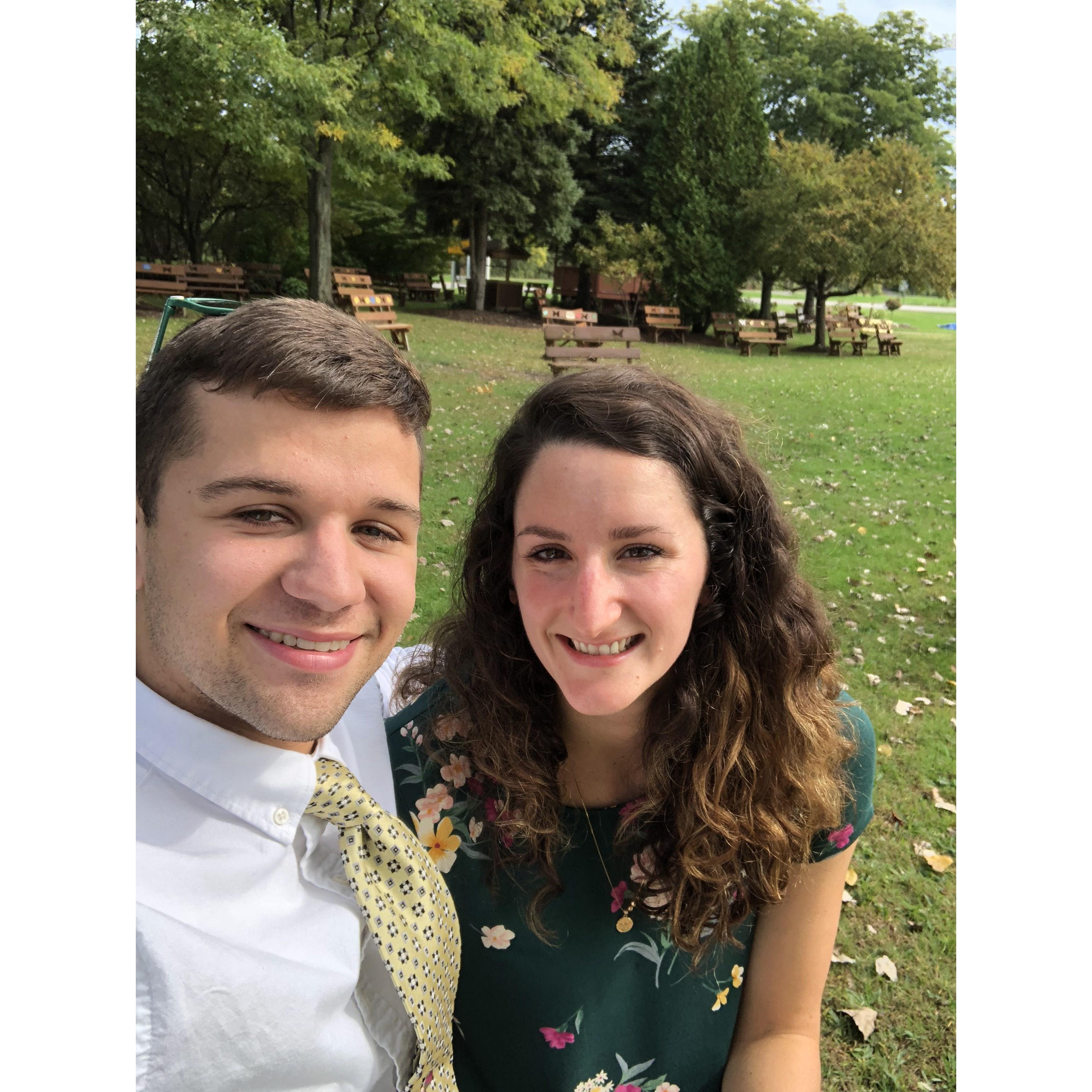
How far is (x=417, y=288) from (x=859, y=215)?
2.74 m

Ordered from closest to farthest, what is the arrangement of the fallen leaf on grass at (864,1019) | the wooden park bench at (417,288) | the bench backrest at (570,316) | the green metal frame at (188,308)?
1. the green metal frame at (188,308)
2. the fallen leaf on grass at (864,1019)
3. the bench backrest at (570,316)
4. the wooden park bench at (417,288)

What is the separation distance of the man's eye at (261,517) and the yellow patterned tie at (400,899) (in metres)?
0.30

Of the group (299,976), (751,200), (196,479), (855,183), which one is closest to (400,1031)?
(299,976)

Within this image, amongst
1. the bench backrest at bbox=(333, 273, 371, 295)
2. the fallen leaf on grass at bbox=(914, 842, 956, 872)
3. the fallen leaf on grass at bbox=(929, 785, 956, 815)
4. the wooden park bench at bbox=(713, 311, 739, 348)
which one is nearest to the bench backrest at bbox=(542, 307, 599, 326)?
the wooden park bench at bbox=(713, 311, 739, 348)

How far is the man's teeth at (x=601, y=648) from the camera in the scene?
1.04 meters

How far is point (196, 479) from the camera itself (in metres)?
0.85

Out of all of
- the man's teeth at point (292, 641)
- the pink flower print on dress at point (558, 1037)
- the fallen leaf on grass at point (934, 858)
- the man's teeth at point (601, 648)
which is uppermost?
the man's teeth at point (292, 641)

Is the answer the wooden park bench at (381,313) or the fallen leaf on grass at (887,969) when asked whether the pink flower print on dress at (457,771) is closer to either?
the fallen leaf on grass at (887,969)

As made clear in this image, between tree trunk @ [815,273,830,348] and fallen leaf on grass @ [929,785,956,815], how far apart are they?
3.09 metres

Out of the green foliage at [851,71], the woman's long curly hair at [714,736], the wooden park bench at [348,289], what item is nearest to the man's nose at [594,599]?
the woman's long curly hair at [714,736]

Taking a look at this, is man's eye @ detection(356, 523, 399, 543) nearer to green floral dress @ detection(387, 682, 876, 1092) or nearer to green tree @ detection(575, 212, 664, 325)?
green floral dress @ detection(387, 682, 876, 1092)

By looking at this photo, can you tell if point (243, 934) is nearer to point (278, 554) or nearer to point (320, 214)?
point (278, 554)

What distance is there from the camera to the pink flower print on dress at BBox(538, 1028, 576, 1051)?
121 centimetres
